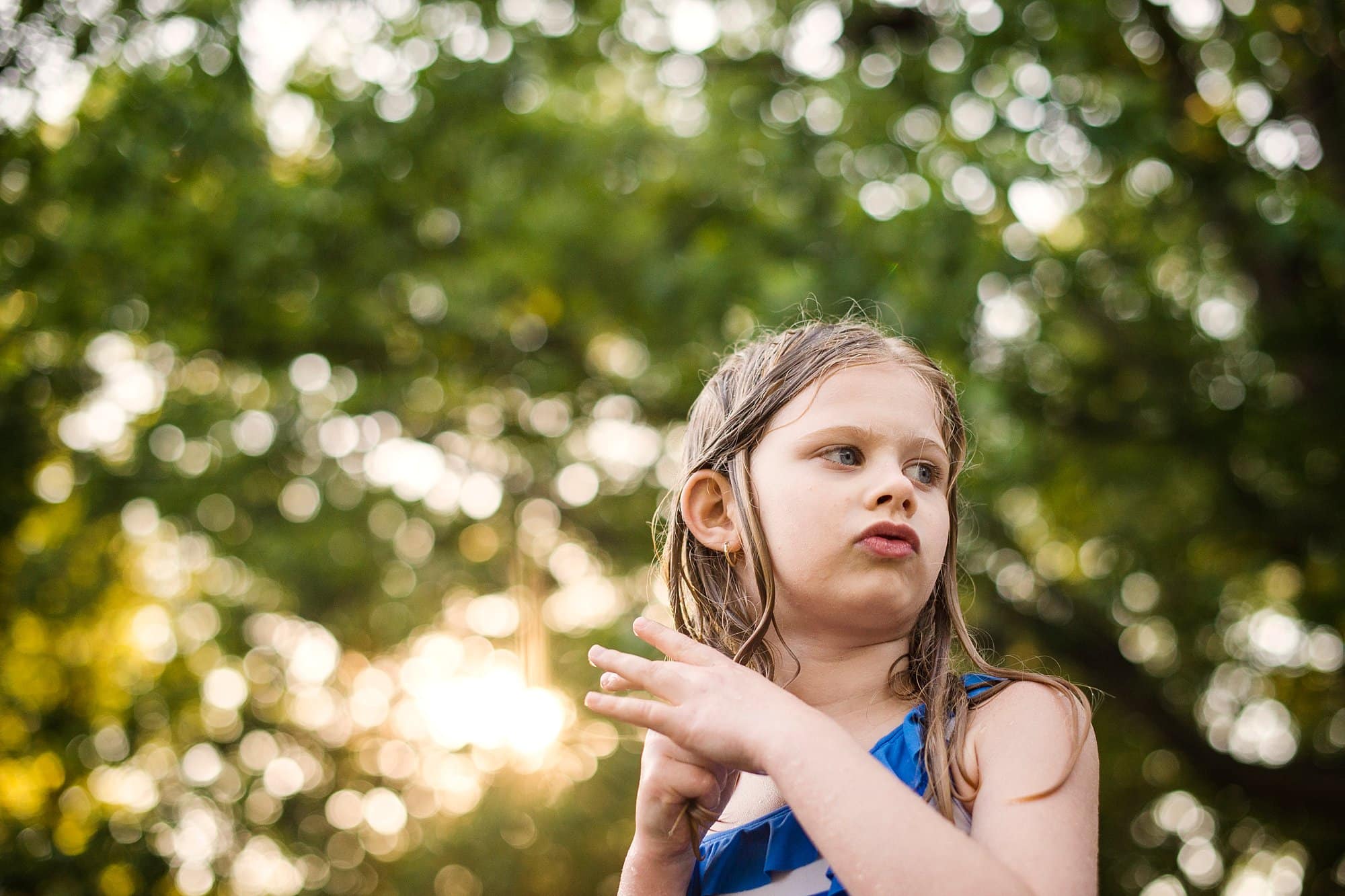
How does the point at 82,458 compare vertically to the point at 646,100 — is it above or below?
below

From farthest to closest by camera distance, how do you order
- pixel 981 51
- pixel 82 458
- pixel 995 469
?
1. pixel 82 458
2. pixel 981 51
3. pixel 995 469

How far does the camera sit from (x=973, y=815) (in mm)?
1599

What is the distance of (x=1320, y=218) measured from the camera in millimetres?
6031

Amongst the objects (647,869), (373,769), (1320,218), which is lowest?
(373,769)

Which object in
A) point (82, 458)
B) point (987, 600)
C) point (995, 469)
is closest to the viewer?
point (995, 469)

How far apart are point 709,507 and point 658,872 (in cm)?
61

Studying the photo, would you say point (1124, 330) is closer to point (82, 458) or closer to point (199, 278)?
point (199, 278)

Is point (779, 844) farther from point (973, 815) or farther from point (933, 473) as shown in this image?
point (933, 473)

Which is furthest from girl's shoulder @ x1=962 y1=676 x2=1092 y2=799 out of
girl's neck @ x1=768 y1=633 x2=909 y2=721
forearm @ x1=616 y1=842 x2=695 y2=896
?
forearm @ x1=616 y1=842 x2=695 y2=896

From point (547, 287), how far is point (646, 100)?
6.59ft

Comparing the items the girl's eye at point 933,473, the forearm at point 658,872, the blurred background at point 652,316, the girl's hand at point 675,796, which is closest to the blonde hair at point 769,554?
the girl's eye at point 933,473

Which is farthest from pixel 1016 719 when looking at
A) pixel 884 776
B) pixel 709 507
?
pixel 709 507

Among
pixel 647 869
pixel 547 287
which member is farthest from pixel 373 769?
pixel 647 869

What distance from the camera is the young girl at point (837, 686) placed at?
147cm
